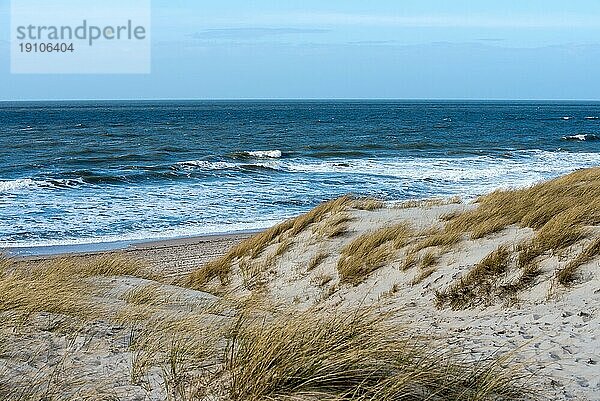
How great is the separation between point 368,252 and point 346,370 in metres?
5.48

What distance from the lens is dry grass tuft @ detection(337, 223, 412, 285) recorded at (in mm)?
8758

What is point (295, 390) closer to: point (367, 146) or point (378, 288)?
point (378, 288)

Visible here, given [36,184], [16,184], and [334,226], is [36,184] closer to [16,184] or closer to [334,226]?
[16,184]

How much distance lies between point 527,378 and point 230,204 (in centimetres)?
1707

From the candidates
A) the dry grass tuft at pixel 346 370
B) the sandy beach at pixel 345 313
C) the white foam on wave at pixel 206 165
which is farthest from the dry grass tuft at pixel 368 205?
the white foam on wave at pixel 206 165

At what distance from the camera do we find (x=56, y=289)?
6.09m

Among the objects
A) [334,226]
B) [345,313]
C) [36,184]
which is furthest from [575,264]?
[36,184]

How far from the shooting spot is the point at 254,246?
36.2 ft

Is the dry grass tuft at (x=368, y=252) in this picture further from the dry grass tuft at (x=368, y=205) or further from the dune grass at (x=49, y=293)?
the dune grass at (x=49, y=293)

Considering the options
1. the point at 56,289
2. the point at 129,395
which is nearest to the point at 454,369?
the point at 129,395

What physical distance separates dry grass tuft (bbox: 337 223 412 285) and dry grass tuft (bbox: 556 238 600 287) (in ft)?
8.34

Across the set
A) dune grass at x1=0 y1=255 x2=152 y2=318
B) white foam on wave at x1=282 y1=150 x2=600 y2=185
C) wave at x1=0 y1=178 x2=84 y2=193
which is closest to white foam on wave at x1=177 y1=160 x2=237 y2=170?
white foam on wave at x1=282 y1=150 x2=600 y2=185

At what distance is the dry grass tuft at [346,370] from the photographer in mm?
3598

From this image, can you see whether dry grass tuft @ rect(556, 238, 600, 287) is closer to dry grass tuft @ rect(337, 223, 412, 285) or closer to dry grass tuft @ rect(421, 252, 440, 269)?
dry grass tuft @ rect(421, 252, 440, 269)
